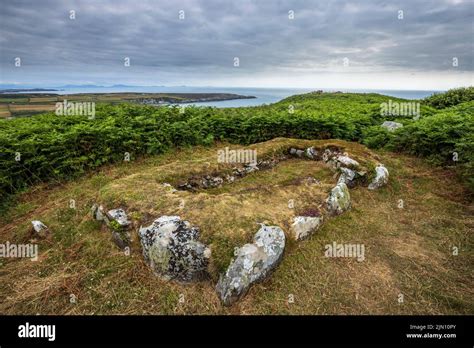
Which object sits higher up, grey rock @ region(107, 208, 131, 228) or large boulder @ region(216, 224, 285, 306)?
grey rock @ region(107, 208, 131, 228)

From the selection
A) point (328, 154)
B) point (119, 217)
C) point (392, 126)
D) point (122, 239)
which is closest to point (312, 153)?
point (328, 154)

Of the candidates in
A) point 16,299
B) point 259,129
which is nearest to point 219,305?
point 16,299

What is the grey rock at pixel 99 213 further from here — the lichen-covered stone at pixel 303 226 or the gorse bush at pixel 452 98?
the gorse bush at pixel 452 98

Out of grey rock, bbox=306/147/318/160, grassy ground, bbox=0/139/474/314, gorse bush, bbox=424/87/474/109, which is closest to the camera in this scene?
grassy ground, bbox=0/139/474/314

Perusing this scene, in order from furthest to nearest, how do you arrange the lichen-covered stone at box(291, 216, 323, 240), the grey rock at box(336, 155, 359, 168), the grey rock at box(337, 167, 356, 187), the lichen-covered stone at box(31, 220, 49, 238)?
the grey rock at box(336, 155, 359, 168)
the grey rock at box(337, 167, 356, 187)
the lichen-covered stone at box(31, 220, 49, 238)
the lichen-covered stone at box(291, 216, 323, 240)

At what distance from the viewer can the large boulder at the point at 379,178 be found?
32.0 feet

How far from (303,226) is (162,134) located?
791 cm

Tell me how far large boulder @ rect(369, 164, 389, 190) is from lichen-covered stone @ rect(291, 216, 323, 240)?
3.66 m

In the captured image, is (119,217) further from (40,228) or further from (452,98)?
(452,98)

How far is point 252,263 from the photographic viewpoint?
559 cm

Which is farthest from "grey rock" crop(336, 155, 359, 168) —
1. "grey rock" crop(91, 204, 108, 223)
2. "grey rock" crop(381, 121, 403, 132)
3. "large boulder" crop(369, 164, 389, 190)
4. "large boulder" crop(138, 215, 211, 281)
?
"grey rock" crop(91, 204, 108, 223)

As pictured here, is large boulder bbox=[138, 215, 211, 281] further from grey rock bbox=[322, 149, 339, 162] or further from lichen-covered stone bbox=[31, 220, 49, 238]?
grey rock bbox=[322, 149, 339, 162]

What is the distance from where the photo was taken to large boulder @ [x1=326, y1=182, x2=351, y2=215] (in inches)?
313

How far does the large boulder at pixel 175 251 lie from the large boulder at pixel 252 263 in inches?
23.1
